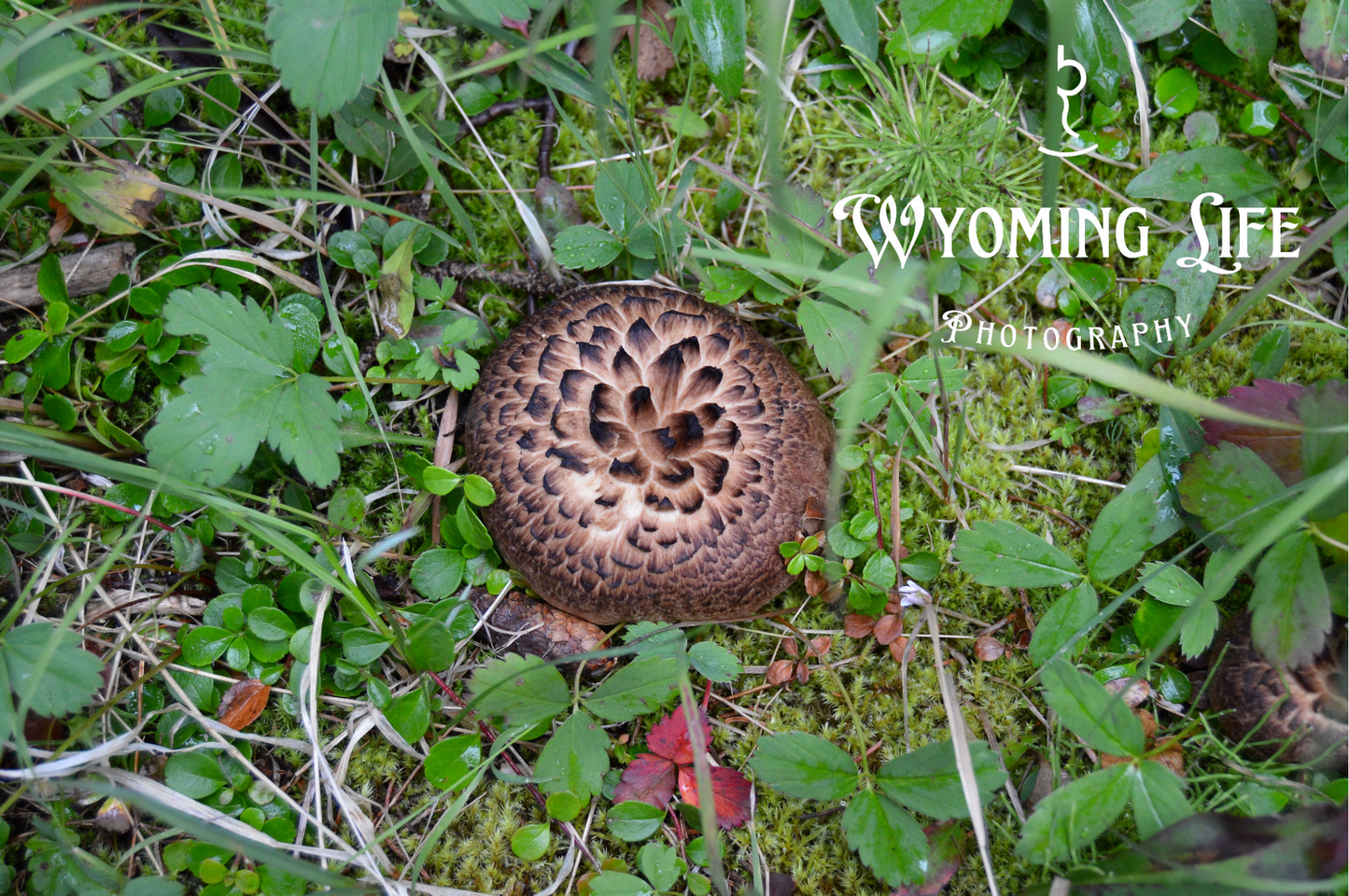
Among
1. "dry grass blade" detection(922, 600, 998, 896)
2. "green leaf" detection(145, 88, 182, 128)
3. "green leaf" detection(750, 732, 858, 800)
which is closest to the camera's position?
"dry grass blade" detection(922, 600, 998, 896)

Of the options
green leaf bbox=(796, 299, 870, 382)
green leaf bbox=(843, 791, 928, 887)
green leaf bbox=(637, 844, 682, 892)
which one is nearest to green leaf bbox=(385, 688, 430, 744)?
green leaf bbox=(637, 844, 682, 892)

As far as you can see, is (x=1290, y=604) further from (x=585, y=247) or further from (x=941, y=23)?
(x=585, y=247)

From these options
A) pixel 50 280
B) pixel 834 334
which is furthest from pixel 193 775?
pixel 834 334

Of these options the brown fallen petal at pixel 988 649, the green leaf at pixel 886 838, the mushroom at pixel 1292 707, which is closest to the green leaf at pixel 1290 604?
the mushroom at pixel 1292 707

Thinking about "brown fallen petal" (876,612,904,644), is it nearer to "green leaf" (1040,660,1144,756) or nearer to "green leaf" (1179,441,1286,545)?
"green leaf" (1040,660,1144,756)

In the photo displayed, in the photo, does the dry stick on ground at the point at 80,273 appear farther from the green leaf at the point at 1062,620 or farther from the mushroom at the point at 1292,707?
the mushroom at the point at 1292,707

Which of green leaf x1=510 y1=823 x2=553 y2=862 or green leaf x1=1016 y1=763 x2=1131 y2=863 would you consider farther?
green leaf x1=510 y1=823 x2=553 y2=862
